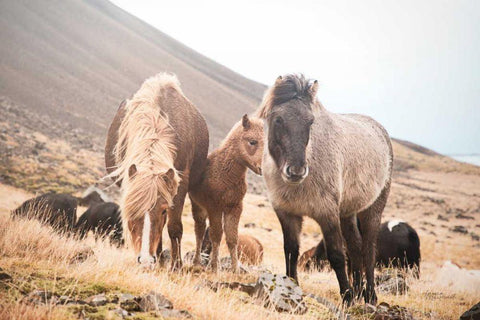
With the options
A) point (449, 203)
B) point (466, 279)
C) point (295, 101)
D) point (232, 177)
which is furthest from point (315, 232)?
point (449, 203)

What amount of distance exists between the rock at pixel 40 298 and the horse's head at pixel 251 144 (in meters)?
4.52

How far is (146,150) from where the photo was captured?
5672 millimetres

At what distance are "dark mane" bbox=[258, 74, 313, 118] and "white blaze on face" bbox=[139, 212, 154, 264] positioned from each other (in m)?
2.05

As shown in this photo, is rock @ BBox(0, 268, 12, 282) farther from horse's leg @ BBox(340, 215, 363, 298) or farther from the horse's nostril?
horse's leg @ BBox(340, 215, 363, 298)

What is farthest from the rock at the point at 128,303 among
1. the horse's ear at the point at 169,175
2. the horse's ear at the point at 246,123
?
the horse's ear at the point at 246,123

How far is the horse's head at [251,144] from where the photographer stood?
7332 millimetres

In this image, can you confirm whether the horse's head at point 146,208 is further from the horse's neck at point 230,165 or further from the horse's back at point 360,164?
the horse's back at point 360,164

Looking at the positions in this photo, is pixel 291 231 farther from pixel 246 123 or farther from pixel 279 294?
pixel 246 123

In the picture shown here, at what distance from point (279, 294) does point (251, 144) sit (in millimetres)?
3544

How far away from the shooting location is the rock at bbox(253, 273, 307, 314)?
4.23 meters

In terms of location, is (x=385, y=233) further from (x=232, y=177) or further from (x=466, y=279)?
(x=232, y=177)

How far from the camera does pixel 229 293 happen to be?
467 cm

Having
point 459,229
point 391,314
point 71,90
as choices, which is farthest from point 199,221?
point 71,90

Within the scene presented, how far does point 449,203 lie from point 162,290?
5354 cm
